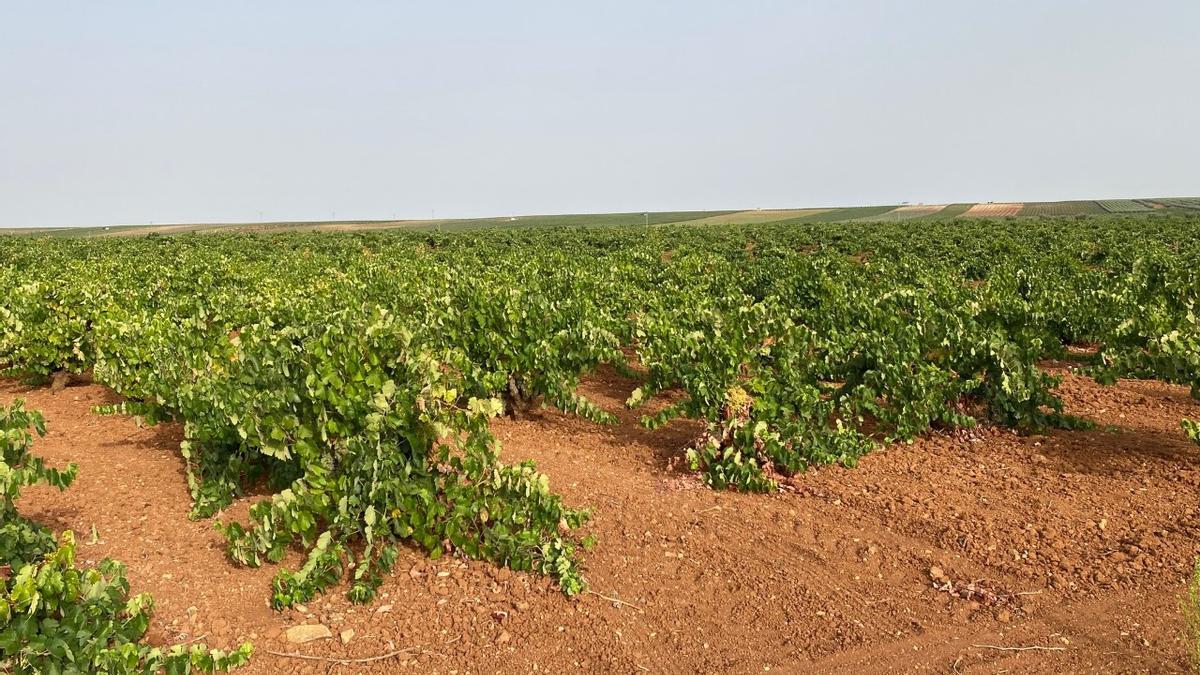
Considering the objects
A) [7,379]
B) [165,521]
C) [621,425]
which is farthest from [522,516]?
[7,379]

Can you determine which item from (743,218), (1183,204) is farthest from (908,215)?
(1183,204)

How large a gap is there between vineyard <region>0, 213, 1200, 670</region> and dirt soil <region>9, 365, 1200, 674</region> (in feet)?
0.30

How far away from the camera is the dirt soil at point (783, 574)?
14.5 feet

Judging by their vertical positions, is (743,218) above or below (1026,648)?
above

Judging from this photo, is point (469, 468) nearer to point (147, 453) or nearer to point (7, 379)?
point (147, 453)

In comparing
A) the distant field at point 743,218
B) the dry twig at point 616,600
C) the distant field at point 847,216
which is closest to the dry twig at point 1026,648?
the dry twig at point 616,600

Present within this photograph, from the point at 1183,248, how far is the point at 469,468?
3675cm

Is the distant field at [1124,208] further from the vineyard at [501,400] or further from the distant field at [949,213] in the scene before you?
the vineyard at [501,400]

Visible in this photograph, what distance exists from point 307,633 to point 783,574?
3.05 meters

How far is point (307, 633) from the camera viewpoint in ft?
14.9

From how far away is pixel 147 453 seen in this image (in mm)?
7602

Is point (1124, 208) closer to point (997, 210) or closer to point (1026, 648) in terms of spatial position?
point (997, 210)

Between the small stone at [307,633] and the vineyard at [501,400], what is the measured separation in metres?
0.19

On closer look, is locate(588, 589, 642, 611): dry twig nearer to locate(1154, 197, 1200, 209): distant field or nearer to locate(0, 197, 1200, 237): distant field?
locate(0, 197, 1200, 237): distant field
